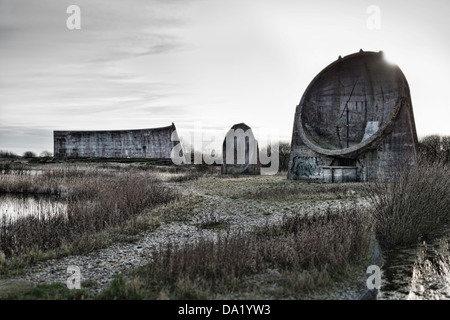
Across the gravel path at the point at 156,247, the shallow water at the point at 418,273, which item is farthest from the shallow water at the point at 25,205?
the shallow water at the point at 418,273

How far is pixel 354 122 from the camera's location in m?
18.6

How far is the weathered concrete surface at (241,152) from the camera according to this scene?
2486cm

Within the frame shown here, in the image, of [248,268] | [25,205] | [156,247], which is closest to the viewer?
[248,268]

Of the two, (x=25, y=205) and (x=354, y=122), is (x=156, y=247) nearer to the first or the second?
(x=25, y=205)

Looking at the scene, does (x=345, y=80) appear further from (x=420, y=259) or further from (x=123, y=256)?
(x=123, y=256)

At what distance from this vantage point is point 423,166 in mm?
8414

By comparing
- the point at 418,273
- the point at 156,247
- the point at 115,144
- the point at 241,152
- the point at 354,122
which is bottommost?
the point at 418,273

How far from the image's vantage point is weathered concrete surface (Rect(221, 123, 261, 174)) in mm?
24859

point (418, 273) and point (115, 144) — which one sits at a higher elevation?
point (115, 144)

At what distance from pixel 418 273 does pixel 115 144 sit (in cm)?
3684

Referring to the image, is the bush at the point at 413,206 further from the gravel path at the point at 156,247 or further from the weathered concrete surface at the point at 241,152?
the weathered concrete surface at the point at 241,152

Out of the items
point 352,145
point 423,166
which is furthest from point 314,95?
point 423,166

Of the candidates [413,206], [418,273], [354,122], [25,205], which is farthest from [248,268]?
[354,122]
